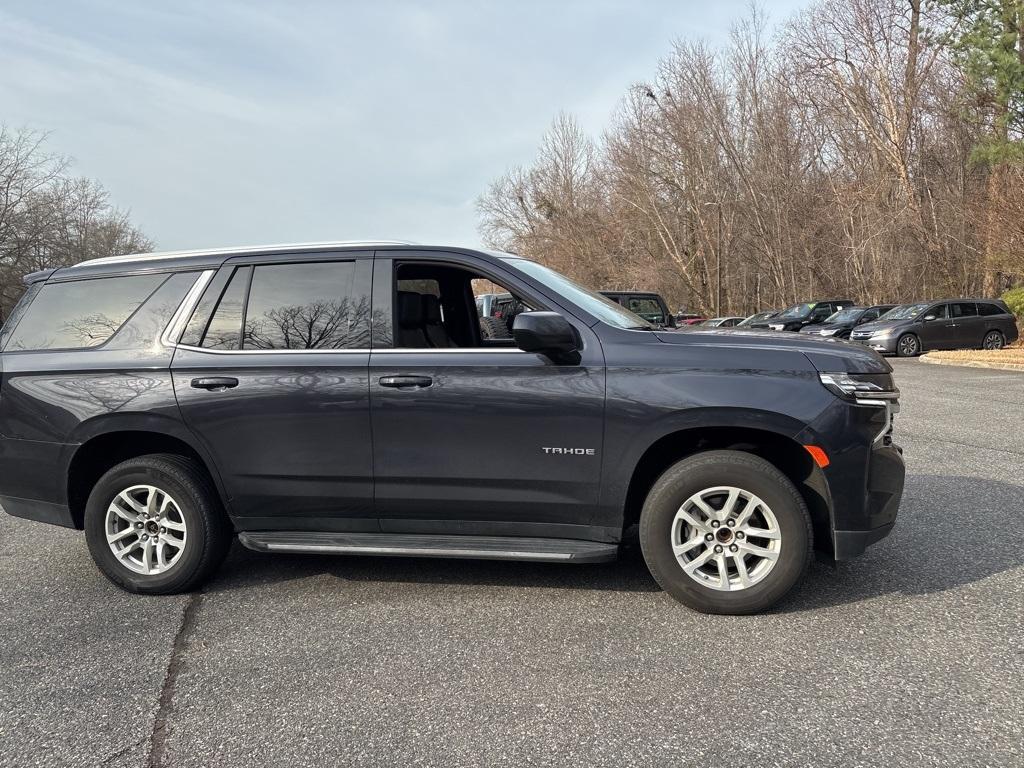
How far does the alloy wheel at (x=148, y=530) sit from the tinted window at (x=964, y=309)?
22339 millimetres

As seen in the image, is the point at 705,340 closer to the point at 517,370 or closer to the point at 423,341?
the point at 517,370

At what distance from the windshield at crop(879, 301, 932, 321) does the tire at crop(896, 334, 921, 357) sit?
69cm

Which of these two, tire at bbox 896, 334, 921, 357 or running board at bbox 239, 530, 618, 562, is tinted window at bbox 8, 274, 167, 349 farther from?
tire at bbox 896, 334, 921, 357

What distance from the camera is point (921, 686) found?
2.85 m

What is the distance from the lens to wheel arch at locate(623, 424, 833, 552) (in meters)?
3.54

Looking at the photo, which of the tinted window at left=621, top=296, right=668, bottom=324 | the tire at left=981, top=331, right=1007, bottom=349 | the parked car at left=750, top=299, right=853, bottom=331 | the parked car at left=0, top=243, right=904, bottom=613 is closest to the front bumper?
the parked car at left=0, top=243, right=904, bottom=613

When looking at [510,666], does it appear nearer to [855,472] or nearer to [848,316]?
[855,472]

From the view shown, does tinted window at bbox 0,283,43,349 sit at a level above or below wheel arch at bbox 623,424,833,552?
above

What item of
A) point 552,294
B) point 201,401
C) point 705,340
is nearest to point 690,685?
point 705,340

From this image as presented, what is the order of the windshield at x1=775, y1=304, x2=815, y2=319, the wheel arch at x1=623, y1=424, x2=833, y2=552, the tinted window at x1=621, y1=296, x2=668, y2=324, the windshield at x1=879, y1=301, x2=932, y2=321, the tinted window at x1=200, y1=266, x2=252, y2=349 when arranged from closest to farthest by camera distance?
the wheel arch at x1=623, y1=424, x2=833, y2=552 → the tinted window at x1=200, y1=266, x2=252, y2=349 → the tinted window at x1=621, y1=296, x2=668, y2=324 → the windshield at x1=879, y1=301, x2=932, y2=321 → the windshield at x1=775, y1=304, x2=815, y2=319

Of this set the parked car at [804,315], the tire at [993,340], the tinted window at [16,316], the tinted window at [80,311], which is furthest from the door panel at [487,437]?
the parked car at [804,315]

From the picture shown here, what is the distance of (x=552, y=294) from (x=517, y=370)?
19.4 inches

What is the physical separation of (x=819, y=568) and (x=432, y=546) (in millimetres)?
2213

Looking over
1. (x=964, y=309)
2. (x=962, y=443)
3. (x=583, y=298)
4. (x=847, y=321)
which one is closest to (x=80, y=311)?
(x=583, y=298)
